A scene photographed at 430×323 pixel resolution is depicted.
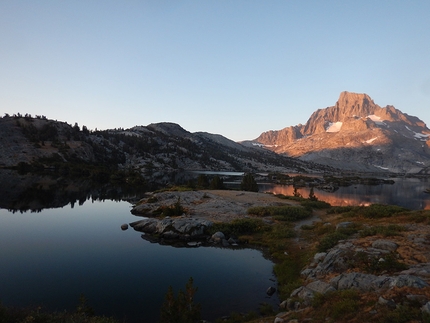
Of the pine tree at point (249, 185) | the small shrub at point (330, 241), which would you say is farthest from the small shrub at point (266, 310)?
the pine tree at point (249, 185)

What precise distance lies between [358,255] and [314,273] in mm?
3268

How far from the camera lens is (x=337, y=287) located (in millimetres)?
14977

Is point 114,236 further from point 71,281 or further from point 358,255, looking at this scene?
point 358,255

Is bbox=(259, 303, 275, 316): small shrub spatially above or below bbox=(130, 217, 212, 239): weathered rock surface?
below

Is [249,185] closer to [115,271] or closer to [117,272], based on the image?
[115,271]

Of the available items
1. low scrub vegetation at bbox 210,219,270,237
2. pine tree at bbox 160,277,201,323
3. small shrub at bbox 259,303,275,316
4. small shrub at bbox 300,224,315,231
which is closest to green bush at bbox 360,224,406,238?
small shrub at bbox 300,224,315,231

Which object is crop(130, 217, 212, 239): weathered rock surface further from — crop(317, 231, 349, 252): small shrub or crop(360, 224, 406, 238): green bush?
crop(360, 224, 406, 238): green bush

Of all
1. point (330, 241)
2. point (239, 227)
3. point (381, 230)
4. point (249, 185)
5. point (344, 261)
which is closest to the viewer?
point (344, 261)

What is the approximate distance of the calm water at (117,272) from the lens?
58.6 feet

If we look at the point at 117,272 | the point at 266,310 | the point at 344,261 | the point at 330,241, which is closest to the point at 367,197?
the point at 330,241

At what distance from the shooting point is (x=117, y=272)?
22781 mm

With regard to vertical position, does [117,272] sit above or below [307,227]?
below

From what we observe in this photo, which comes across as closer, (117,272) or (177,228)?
(117,272)

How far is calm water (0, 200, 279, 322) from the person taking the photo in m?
17.9
